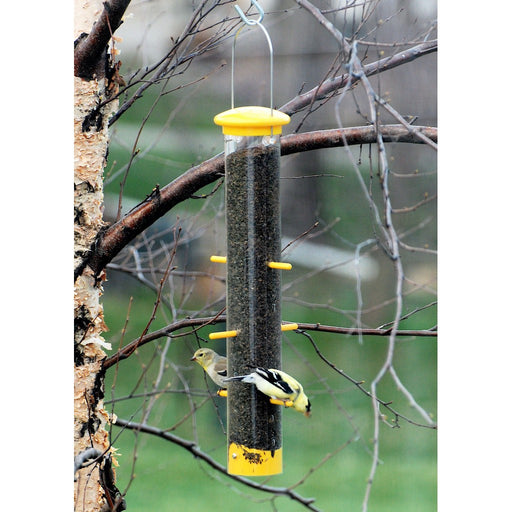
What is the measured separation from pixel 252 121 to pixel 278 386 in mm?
546

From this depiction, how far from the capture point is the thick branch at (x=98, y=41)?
6.66ft

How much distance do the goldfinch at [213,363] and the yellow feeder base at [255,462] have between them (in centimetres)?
20

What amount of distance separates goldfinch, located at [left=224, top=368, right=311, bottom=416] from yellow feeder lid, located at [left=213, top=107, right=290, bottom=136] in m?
0.50

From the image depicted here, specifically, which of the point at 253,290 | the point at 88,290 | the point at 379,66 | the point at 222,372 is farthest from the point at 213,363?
the point at 379,66

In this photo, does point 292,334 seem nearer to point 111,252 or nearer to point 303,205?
point 303,205

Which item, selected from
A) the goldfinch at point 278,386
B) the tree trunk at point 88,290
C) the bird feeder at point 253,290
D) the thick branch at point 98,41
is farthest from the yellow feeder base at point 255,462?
the thick branch at point 98,41

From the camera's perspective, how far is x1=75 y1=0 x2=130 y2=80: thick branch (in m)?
2.03

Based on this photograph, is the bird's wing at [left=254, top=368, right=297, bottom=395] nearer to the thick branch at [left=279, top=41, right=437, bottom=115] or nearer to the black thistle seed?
the black thistle seed

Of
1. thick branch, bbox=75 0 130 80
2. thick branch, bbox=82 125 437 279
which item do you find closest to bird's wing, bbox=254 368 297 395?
thick branch, bbox=82 125 437 279

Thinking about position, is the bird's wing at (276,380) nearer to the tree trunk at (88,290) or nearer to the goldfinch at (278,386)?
the goldfinch at (278,386)

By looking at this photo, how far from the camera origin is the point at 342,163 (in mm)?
2105

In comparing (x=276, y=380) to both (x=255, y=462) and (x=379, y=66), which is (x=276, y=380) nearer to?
(x=255, y=462)

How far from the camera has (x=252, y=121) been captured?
1.67 meters
